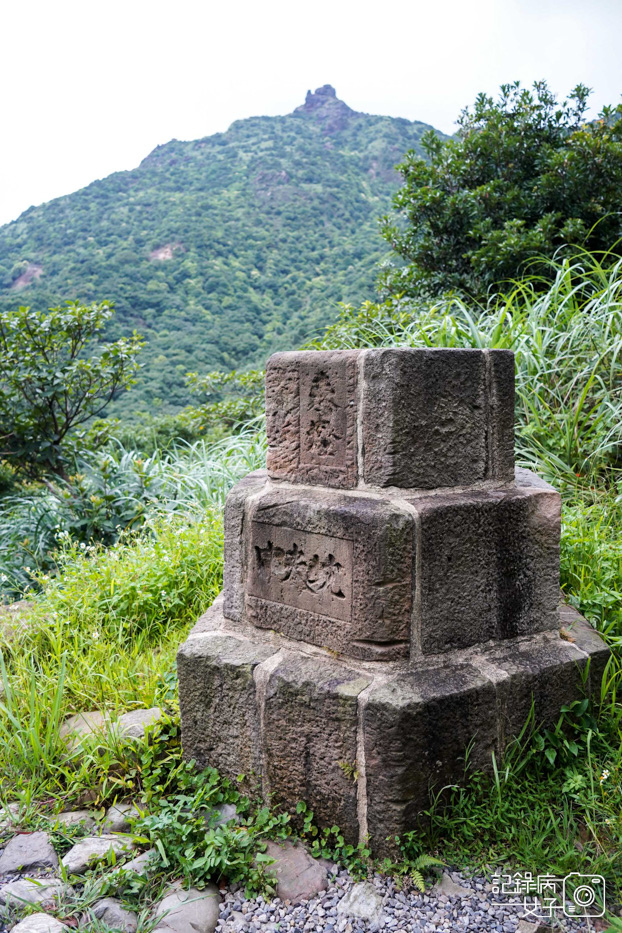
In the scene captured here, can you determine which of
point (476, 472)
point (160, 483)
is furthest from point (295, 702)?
point (160, 483)

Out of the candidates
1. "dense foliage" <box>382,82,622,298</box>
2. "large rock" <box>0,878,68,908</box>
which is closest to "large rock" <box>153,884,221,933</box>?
"large rock" <box>0,878,68,908</box>

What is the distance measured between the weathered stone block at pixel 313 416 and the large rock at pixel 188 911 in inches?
44.2

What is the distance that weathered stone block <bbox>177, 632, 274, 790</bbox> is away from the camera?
1930 mm

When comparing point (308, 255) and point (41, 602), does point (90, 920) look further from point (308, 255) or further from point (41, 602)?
point (308, 255)

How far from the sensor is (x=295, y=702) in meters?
1.81

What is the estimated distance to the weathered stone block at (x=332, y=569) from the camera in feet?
5.68

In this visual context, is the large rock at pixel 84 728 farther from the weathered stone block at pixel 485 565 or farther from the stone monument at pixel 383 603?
the weathered stone block at pixel 485 565

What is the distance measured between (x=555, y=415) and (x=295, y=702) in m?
2.10

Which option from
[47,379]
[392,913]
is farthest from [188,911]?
[47,379]

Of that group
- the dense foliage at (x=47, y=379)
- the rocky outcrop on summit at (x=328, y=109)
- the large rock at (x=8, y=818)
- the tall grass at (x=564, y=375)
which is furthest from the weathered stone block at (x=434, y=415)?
the rocky outcrop on summit at (x=328, y=109)

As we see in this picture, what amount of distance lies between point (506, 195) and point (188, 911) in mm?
4864

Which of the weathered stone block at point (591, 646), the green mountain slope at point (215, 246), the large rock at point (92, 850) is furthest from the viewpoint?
the green mountain slope at point (215, 246)

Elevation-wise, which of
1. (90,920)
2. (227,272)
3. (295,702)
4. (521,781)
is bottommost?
(90,920)

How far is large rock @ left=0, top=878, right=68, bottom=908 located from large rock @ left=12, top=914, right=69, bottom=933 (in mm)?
56
